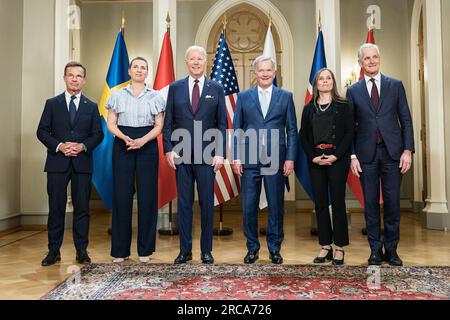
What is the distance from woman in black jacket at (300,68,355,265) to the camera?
2.86 metres

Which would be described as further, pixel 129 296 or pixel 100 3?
pixel 100 3

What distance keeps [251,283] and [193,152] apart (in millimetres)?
1014

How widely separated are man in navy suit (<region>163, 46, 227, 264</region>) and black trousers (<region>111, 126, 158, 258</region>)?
0.59ft

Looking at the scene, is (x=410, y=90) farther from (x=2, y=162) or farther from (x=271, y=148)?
(x=2, y=162)

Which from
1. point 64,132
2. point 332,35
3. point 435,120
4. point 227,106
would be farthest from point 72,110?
point 435,120

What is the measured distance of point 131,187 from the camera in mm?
2992

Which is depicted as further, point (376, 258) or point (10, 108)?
point (10, 108)

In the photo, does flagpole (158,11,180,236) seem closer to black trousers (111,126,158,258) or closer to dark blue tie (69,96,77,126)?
black trousers (111,126,158,258)

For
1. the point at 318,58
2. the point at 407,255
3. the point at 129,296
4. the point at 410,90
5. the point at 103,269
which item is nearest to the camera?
the point at 129,296

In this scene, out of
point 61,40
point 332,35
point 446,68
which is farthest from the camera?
point 61,40

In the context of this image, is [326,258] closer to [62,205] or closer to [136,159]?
[136,159]

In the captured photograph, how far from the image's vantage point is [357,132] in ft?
9.69

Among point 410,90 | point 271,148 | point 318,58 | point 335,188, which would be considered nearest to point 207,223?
point 271,148

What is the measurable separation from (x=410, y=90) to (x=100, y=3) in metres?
5.52
